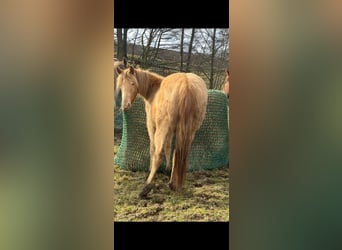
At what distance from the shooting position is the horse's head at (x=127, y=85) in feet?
5.74

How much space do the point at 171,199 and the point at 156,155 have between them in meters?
0.25

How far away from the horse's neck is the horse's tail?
0.15m

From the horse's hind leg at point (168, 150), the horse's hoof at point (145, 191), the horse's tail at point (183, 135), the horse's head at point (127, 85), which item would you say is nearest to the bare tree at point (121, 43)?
the horse's head at point (127, 85)

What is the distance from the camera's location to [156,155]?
69.7 inches

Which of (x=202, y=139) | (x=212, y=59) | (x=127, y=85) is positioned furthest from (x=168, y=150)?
(x=212, y=59)

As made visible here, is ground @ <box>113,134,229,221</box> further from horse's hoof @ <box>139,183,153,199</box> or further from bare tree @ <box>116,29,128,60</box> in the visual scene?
bare tree @ <box>116,29,128,60</box>

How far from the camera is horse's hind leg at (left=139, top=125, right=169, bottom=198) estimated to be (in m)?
1.75

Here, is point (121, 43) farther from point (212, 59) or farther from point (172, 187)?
point (172, 187)
